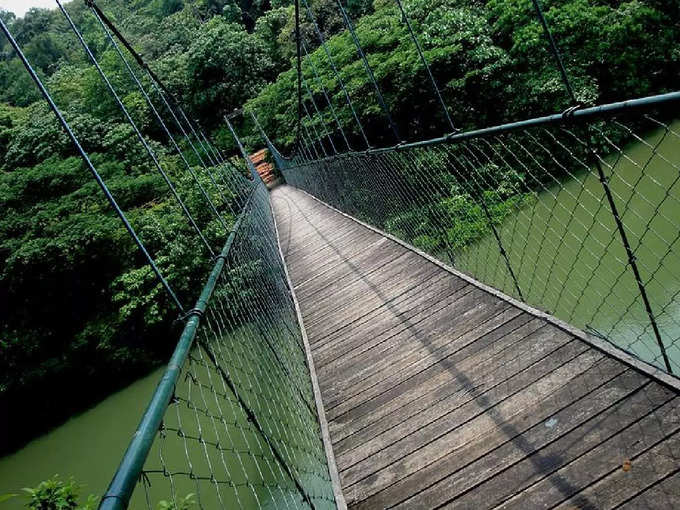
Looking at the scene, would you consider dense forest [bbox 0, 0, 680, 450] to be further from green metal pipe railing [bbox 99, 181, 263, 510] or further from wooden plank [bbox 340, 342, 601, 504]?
green metal pipe railing [bbox 99, 181, 263, 510]

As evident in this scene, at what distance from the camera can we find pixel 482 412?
1335 millimetres

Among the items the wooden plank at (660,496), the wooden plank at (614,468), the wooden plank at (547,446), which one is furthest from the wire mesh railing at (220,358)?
the wooden plank at (660,496)

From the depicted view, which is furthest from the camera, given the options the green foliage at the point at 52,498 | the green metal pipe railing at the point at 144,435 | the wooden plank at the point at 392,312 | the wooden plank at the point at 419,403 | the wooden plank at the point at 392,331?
the green foliage at the point at 52,498

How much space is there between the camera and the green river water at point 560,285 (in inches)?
185

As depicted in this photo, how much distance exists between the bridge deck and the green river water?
8.06 feet

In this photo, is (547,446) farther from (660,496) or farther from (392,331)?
(392,331)

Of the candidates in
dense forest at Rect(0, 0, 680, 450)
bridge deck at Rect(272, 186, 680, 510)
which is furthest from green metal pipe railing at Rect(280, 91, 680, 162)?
dense forest at Rect(0, 0, 680, 450)

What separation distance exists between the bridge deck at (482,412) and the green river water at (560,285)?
246 cm

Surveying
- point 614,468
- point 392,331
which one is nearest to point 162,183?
point 392,331

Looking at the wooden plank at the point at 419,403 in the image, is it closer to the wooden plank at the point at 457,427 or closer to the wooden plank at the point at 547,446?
the wooden plank at the point at 457,427

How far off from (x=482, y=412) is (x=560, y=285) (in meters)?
4.52

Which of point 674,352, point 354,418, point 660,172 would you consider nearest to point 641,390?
point 354,418

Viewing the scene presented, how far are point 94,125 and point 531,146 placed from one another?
11.1 meters

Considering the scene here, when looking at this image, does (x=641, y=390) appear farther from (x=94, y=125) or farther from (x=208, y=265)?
(x=94, y=125)
